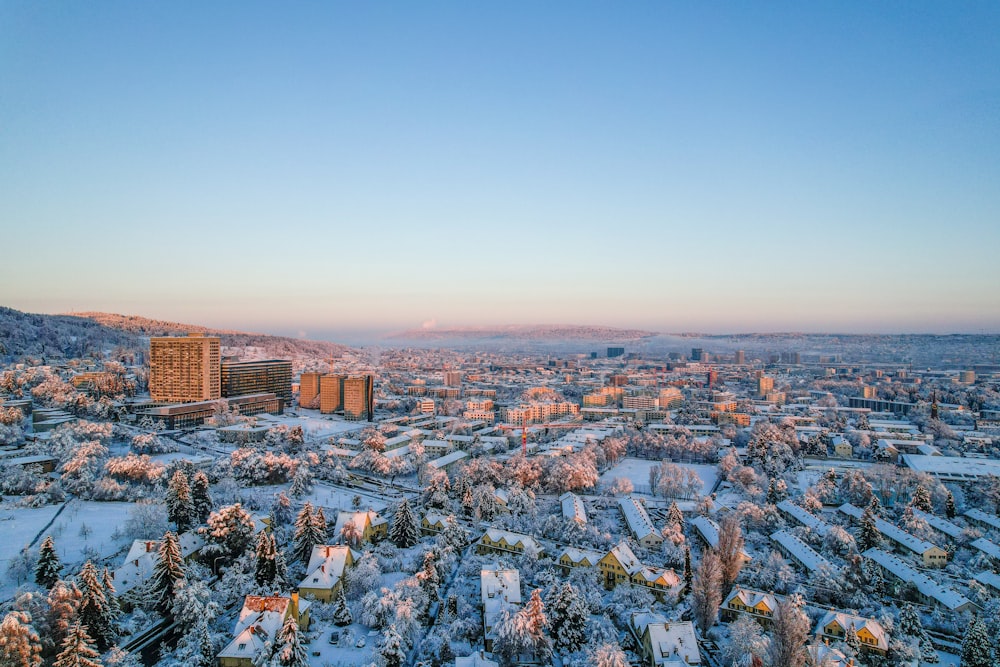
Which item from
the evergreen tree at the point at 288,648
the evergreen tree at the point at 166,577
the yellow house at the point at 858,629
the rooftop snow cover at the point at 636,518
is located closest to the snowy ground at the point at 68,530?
the evergreen tree at the point at 166,577

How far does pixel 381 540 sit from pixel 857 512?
1928 cm

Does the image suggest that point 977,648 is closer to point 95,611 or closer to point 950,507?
A: point 950,507

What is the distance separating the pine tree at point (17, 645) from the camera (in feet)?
36.9

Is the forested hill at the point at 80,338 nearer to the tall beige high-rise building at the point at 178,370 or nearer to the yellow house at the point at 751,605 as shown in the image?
the tall beige high-rise building at the point at 178,370

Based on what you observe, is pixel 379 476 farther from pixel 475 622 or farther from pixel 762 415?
pixel 762 415

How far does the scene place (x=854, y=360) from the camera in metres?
106

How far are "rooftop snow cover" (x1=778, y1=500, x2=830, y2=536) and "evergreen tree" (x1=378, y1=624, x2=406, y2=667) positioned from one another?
15886 mm

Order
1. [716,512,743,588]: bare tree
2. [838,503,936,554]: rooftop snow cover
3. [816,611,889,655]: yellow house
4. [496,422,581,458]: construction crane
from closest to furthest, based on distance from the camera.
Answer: [816,611,889,655]: yellow house
[716,512,743,588]: bare tree
[838,503,936,554]: rooftop snow cover
[496,422,581,458]: construction crane

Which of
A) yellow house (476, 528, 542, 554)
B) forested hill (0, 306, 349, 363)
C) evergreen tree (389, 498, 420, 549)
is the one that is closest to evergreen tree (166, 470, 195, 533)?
evergreen tree (389, 498, 420, 549)

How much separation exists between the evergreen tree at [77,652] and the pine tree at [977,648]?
19.2 m

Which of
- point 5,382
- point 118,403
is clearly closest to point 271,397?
point 118,403

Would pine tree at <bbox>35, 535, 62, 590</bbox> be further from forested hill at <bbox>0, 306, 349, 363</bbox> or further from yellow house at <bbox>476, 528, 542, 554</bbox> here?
forested hill at <bbox>0, 306, 349, 363</bbox>

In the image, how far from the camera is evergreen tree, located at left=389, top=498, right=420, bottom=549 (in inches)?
793

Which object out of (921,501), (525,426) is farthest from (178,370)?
(921,501)
